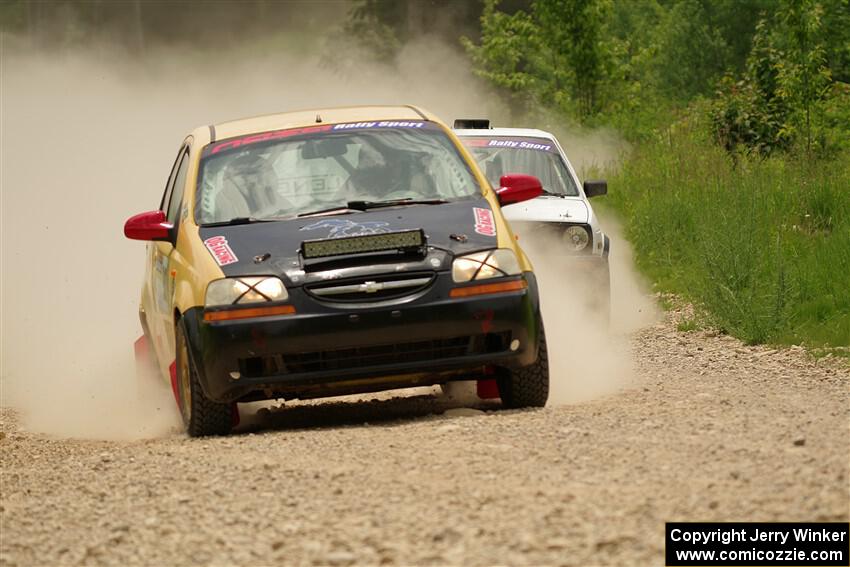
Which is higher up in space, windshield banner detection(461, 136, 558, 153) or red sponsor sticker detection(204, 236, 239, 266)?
windshield banner detection(461, 136, 558, 153)

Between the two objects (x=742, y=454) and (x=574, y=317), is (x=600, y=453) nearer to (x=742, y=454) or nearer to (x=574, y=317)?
(x=742, y=454)

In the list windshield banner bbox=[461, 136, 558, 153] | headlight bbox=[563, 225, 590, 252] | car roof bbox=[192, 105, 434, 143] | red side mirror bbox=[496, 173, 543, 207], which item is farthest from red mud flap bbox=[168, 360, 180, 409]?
windshield banner bbox=[461, 136, 558, 153]

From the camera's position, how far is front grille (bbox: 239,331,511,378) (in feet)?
29.3

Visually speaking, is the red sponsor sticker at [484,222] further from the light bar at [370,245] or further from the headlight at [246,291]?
the headlight at [246,291]

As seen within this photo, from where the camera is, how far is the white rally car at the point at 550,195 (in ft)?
46.5

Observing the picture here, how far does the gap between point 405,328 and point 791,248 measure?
7.32m

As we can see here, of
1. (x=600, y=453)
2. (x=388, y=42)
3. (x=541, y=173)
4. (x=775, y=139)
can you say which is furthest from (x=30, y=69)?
(x=600, y=453)

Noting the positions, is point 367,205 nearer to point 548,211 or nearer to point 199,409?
point 199,409

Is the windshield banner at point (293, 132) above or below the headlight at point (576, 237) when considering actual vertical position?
above

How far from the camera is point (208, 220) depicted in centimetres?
979

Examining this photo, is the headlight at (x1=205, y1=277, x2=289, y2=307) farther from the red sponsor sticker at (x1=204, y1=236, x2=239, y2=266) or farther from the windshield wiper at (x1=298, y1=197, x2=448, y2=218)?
the windshield wiper at (x1=298, y1=197, x2=448, y2=218)

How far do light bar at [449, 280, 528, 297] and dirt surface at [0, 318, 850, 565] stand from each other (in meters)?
0.60

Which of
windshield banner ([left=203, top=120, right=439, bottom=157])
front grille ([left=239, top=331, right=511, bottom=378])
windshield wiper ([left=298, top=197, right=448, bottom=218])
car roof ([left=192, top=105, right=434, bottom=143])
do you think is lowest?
front grille ([left=239, top=331, right=511, bottom=378])

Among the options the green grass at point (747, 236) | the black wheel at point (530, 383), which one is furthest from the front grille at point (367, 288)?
the green grass at point (747, 236)
